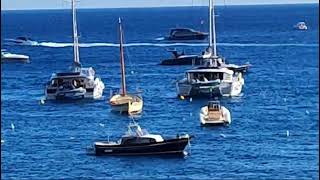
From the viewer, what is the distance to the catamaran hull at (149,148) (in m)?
50.7

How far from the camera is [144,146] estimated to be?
50.9 metres

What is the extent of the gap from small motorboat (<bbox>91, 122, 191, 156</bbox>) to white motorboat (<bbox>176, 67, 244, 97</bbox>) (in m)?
26.2

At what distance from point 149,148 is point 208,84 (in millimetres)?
26941

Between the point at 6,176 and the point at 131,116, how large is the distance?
849 inches

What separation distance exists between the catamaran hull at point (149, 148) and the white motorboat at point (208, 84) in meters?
26.5

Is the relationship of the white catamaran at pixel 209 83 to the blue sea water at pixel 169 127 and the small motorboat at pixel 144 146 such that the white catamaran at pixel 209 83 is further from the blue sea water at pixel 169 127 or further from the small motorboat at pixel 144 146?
the small motorboat at pixel 144 146

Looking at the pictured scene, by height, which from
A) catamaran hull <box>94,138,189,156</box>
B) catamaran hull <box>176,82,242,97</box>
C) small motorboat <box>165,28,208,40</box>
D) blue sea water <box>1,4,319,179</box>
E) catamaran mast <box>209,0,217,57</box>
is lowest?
blue sea water <box>1,4,319,179</box>

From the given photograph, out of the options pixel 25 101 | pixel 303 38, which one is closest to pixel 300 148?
pixel 25 101

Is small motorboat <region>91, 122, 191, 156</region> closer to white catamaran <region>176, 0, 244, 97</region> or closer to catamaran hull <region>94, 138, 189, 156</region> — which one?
catamaran hull <region>94, 138, 189, 156</region>

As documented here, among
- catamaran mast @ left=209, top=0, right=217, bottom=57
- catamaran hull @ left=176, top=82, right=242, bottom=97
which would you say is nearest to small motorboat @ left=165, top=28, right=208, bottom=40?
catamaran mast @ left=209, top=0, right=217, bottom=57

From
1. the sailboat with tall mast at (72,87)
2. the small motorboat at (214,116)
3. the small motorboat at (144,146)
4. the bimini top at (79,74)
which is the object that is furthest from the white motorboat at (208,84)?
the small motorboat at (144,146)

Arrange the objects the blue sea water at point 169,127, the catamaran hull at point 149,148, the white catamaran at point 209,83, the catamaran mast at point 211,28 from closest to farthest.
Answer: the blue sea water at point 169,127 < the catamaran hull at point 149,148 < the white catamaran at point 209,83 < the catamaran mast at point 211,28

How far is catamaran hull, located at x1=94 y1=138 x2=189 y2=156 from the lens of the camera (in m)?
50.7

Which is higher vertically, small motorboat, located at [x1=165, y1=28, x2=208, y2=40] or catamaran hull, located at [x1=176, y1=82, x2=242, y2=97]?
small motorboat, located at [x1=165, y1=28, x2=208, y2=40]
